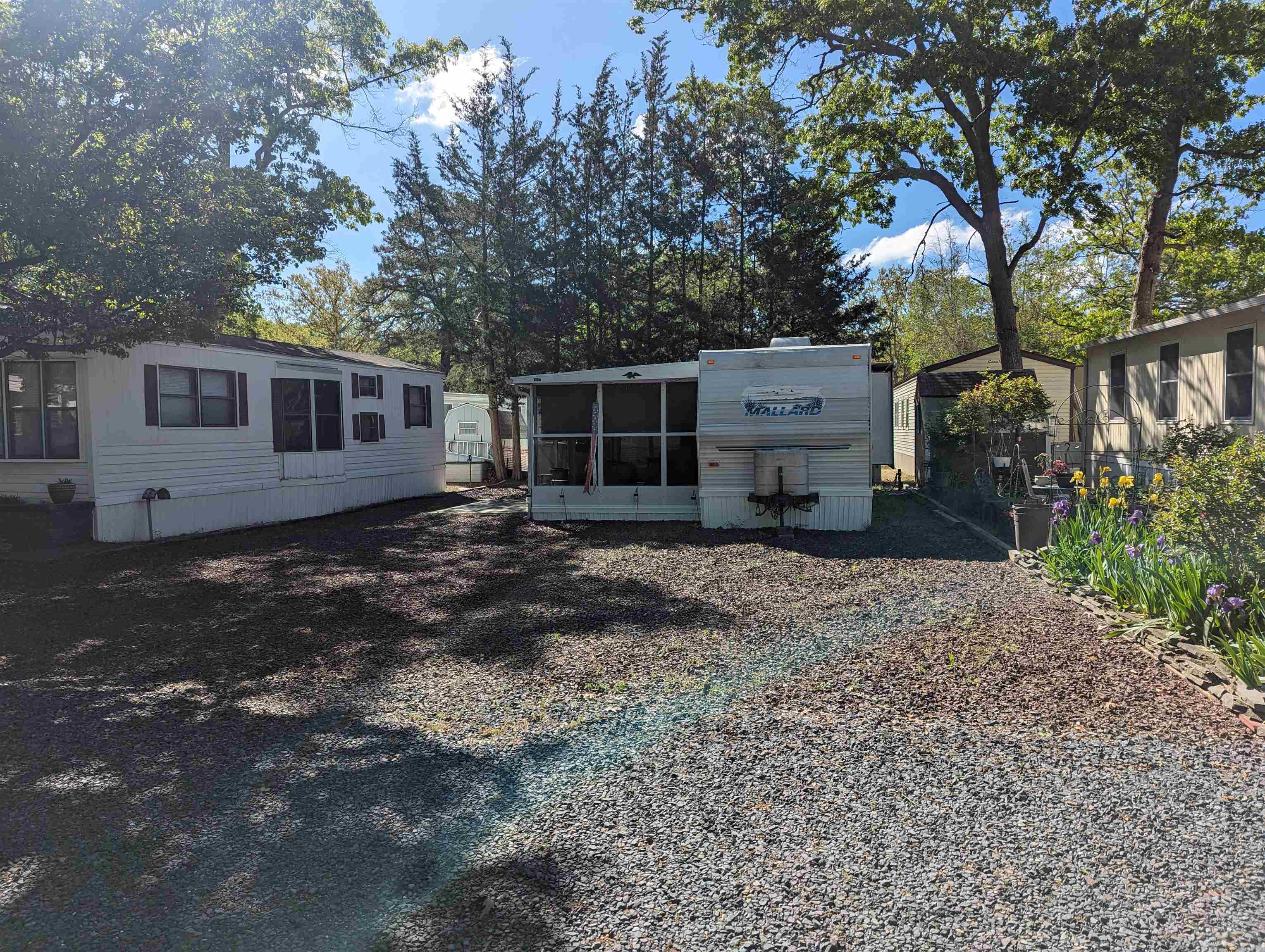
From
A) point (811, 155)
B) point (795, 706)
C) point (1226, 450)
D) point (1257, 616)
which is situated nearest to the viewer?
point (795, 706)

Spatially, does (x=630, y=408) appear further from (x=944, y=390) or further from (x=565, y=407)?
(x=944, y=390)

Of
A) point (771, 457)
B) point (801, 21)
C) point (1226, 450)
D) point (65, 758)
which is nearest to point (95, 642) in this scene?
point (65, 758)

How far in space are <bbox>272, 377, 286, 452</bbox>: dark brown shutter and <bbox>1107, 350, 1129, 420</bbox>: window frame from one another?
573 inches

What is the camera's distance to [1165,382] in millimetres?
11883

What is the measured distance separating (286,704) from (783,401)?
7741 millimetres

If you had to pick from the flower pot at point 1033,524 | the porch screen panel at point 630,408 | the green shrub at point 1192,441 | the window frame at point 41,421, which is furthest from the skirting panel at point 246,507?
the green shrub at point 1192,441

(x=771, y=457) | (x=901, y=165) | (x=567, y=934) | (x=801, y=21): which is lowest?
(x=567, y=934)

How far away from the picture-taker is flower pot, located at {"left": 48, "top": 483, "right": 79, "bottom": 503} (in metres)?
10.5

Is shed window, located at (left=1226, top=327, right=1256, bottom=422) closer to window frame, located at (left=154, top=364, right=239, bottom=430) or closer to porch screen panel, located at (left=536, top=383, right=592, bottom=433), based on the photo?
porch screen panel, located at (left=536, top=383, right=592, bottom=433)

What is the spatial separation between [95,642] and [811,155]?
1818 centimetres

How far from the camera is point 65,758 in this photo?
149 inches

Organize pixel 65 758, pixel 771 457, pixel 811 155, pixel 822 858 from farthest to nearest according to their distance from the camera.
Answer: pixel 811 155, pixel 771 457, pixel 65 758, pixel 822 858

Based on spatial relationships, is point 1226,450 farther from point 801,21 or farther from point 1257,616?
point 801,21

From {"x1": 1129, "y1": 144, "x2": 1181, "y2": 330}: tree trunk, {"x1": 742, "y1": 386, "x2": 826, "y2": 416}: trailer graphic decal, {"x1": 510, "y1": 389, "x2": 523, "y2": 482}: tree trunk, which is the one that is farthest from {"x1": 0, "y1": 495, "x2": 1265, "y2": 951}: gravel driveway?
{"x1": 1129, "y1": 144, "x2": 1181, "y2": 330}: tree trunk
